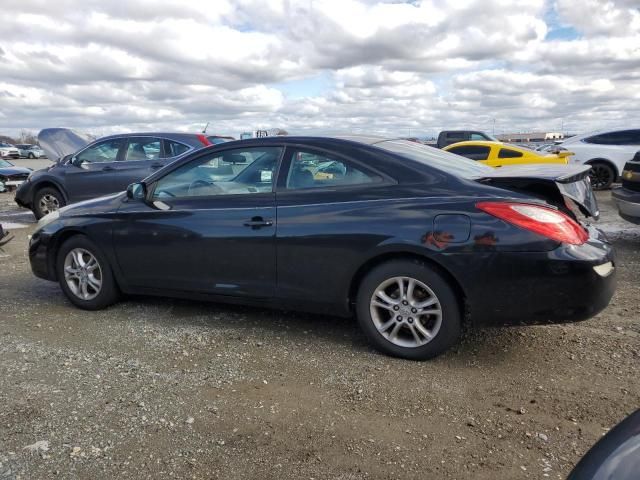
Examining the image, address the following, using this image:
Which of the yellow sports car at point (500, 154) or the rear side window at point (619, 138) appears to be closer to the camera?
A: the yellow sports car at point (500, 154)

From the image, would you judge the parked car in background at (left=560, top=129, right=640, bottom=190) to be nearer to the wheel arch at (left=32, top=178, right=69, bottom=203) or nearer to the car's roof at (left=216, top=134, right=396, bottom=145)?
the car's roof at (left=216, top=134, right=396, bottom=145)

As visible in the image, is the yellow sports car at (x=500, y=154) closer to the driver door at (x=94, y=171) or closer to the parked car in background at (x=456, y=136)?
the parked car in background at (x=456, y=136)

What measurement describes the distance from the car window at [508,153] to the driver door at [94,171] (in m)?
7.98

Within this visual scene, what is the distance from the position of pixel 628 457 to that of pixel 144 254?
378cm

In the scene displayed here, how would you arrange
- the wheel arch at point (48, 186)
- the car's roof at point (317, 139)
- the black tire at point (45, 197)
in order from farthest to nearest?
the black tire at point (45, 197)
the wheel arch at point (48, 186)
the car's roof at point (317, 139)

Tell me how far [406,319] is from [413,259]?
1.31 feet

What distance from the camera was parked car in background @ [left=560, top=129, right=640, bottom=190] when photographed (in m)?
13.5

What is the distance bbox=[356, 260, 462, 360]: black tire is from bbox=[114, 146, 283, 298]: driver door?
0.73 meters

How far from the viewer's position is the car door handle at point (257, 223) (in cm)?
391

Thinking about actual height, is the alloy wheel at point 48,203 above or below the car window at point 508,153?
below

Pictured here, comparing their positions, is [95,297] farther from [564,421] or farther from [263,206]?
[564,421]

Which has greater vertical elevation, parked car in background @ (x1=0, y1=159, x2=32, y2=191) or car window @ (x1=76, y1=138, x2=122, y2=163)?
car window @ (x1=76, y1=138, x2=122, y2=163)

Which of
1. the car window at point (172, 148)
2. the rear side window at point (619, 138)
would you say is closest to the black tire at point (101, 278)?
the car window at point (172, 148)

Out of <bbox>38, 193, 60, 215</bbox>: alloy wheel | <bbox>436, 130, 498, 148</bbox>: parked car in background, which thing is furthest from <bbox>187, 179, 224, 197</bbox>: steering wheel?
<bbox>436, 130, 498, 148</bbox>: parked car in background
